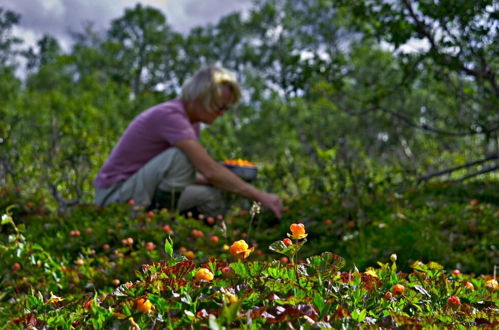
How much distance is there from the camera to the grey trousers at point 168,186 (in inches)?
183

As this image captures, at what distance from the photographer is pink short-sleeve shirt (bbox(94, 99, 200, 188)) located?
470cm

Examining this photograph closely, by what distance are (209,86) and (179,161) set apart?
0.77m

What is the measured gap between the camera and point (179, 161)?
4.68 meters

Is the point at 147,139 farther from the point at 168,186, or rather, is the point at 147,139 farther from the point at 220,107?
the point at 220,107

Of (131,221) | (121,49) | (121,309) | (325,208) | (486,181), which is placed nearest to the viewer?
(121,309)

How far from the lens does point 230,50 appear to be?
31.0 m

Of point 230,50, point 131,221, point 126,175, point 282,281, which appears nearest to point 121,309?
point 282,281

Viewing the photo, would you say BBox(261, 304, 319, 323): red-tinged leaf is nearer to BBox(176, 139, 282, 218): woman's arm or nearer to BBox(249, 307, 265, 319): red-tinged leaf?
BBox(249, 307, 265, 319): red-tinged leaf

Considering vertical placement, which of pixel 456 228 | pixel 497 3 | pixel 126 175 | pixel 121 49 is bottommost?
pixel 456 228

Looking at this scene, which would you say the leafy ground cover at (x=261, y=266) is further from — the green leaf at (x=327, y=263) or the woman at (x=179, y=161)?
the woman at (x=179, y=161)

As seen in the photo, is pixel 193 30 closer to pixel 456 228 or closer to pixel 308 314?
pixel 456 228

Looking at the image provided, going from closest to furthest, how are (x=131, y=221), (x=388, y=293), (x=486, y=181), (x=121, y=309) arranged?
(x=121, y=309)
(x=388, y=293)
(x=131, y=221)
(x=486, y=181)

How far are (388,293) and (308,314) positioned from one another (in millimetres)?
399

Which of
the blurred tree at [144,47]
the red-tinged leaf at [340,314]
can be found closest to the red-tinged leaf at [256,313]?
the red-tinged leaf at [340,314]
